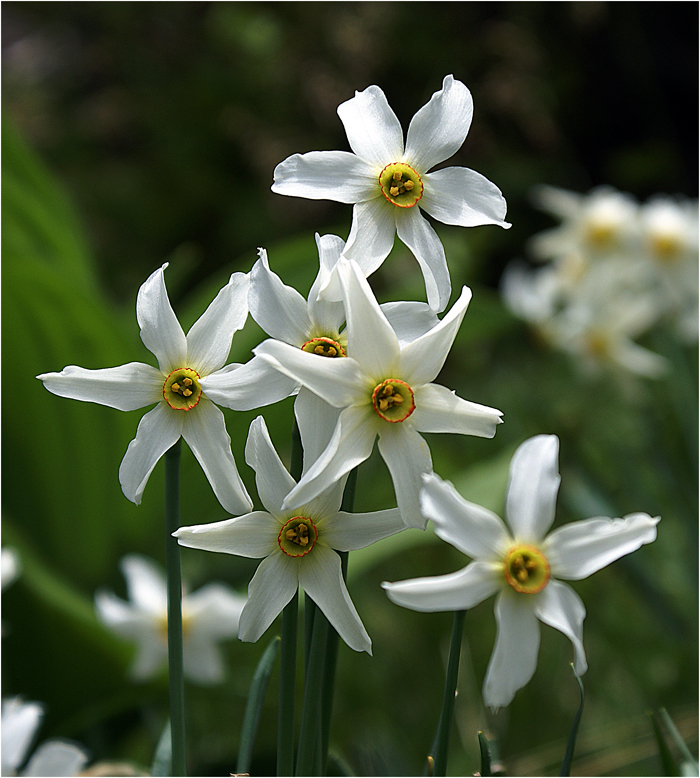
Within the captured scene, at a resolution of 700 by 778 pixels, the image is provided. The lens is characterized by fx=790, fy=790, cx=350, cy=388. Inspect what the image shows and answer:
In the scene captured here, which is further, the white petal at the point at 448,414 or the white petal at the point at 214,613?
the white petal at the point at 214,613

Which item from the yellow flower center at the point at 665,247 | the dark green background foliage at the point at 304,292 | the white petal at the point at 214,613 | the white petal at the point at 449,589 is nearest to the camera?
the white petal at the point at 449,589

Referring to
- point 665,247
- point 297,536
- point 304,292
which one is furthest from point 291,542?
point 665,247

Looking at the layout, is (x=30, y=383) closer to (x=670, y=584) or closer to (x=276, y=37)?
(x=670, y=584)

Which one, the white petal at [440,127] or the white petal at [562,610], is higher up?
the white petal at [440,127]

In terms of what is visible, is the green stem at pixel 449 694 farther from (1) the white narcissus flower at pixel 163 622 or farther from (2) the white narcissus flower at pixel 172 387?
(1) the white narcissus flower at pixel 163 622

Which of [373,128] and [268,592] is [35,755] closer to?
[268,592]

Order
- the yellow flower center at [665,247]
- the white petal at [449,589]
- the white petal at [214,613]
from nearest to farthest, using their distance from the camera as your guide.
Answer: the white petal at [449,589], the white petal at [214,613], the yellow flower center at [665,247]

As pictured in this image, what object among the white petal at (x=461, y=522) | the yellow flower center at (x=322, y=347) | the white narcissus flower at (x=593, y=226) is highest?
the white narcissus flower at (x=593, y=226)

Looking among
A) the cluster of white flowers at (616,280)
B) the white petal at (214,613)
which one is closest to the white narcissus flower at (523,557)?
the white petal at (214,613)
